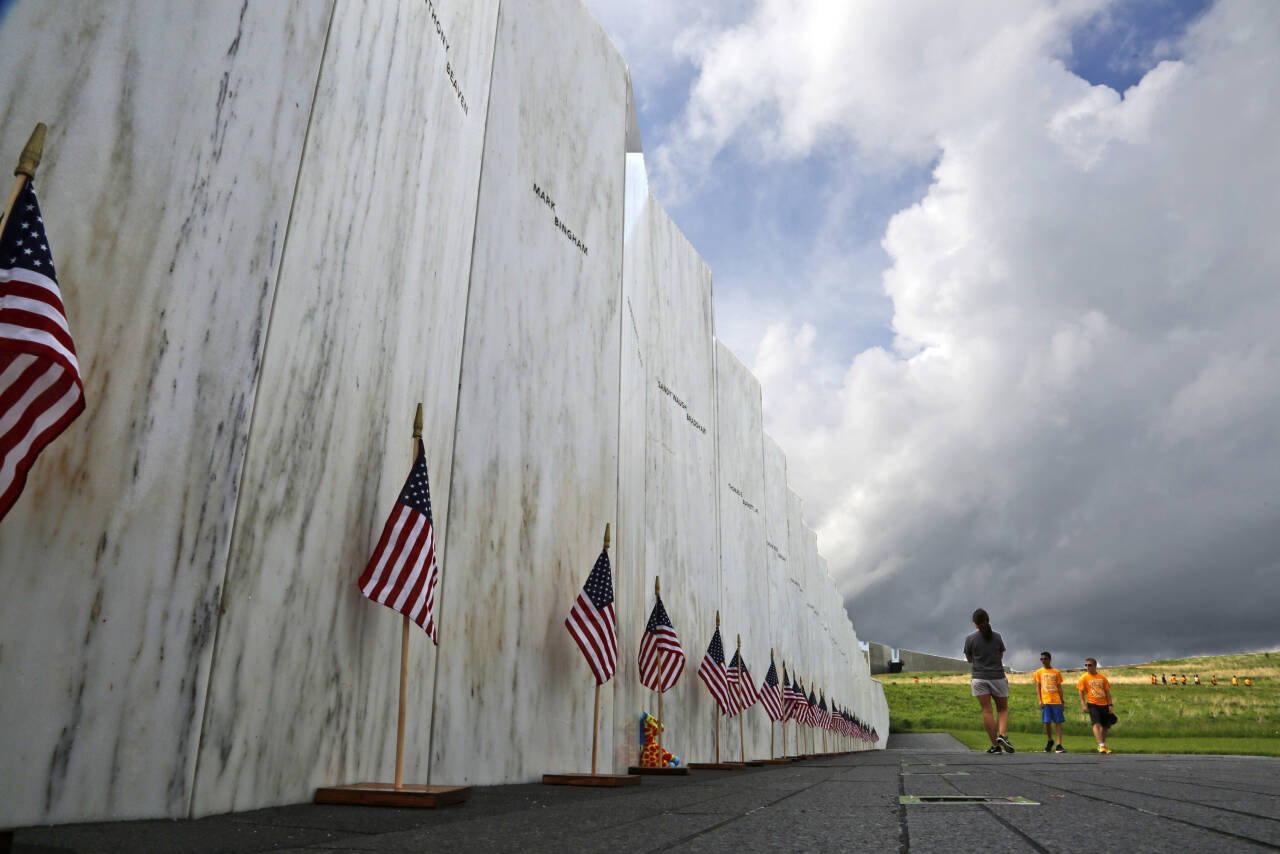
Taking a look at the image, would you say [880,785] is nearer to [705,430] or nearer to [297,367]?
[297,367]

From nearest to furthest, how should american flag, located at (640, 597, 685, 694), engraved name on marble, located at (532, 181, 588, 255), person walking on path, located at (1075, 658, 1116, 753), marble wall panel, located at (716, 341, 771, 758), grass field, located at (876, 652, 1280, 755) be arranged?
engraved name on marble, located at (532, 181, 588, 255) < american flag, located at (640, 597, 685, 694) < person walking on path, located at (1075, 658, 1116, 753) < marble wall panel, located at (716, 341, 771, 758) < grass field, located at (876, 652, 1280, 755)

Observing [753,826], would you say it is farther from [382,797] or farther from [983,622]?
[983,622]

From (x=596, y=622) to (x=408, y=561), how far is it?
3.16 metres

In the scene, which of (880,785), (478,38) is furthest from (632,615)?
(478,38)

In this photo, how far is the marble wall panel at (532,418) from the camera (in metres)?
6.98

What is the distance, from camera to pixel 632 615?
36.6ft

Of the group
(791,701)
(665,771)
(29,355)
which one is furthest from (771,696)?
(29,355)

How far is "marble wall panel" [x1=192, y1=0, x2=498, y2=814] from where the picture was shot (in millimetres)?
4297

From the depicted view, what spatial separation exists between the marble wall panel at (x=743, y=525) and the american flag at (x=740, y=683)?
130 cm

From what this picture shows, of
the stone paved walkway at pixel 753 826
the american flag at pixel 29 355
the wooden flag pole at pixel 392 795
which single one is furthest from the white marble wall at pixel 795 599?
the american flag at pixel 29 355

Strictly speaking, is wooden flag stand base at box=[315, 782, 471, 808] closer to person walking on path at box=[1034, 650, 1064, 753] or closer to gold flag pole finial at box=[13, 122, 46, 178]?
gold flag pole finial at box=[13, 122, 46, 178]

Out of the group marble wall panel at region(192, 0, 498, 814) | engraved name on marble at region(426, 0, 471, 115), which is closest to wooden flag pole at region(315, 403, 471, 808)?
marble wall panel at region(192, 0, 498, 814)

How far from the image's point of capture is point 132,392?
145 inches

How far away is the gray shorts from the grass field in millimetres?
3879
